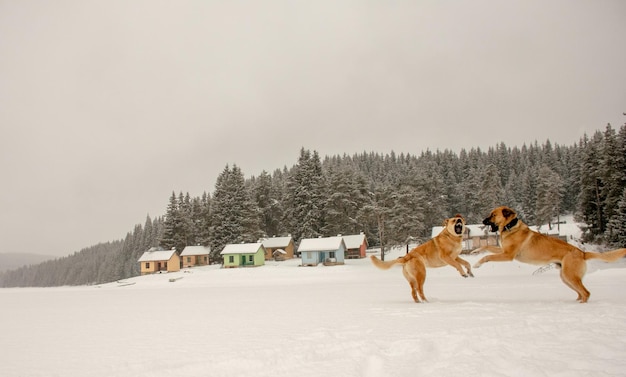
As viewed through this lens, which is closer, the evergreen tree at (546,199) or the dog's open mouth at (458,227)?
the dog's open mouth at (458,227)

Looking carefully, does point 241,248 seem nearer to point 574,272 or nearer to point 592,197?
point 592,197

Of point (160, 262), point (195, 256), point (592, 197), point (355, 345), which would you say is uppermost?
point (592, 197)

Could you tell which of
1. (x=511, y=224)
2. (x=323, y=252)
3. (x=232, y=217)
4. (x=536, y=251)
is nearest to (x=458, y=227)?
(x=511, y=224)

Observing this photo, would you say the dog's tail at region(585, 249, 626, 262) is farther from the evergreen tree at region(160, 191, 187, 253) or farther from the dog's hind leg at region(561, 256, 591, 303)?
the evergreen tree at region(160, 191, 187, 253)

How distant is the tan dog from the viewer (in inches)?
331

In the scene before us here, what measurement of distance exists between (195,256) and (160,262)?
6915 millimetres

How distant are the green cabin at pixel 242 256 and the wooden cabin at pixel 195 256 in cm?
1535

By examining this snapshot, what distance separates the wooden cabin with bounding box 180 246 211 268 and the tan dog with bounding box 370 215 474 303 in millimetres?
70392

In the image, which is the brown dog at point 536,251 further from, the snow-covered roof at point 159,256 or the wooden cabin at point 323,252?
the snow-covered roof at point 159,256

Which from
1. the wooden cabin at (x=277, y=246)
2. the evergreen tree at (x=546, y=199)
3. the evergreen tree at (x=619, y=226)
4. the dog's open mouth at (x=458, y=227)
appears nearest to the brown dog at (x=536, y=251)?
the dog's open mouth at (x=458, y=227)

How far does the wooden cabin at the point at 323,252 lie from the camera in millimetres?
56031

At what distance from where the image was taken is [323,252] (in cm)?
5791

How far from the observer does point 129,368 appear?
14.1 ft

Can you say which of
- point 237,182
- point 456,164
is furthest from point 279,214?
point 456,164
